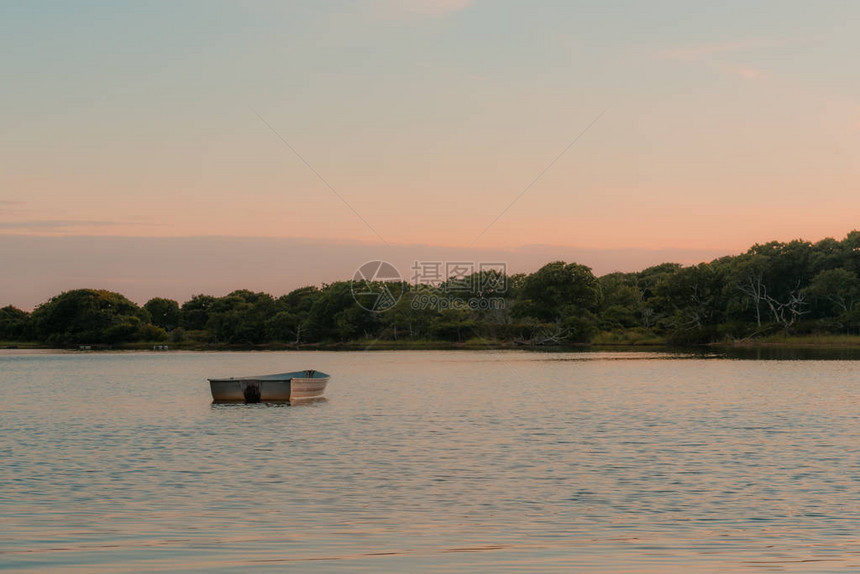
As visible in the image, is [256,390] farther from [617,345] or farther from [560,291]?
[560,291]

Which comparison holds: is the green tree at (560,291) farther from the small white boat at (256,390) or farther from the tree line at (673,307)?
the small white boat at (256,390)

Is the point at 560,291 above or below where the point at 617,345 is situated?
above

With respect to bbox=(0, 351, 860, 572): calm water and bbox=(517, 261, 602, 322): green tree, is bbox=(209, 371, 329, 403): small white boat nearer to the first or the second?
bbox=(0, 351, 860, 572): calm water

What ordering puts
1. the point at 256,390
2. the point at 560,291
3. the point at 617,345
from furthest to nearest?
1. the point at 560,291
2. the point at 617,345
3. the point at 256,390

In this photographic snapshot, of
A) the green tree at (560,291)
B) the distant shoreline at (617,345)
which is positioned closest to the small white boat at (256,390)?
the distant shoreline at (617,345)

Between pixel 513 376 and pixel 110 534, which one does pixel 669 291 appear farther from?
pixel 110 534

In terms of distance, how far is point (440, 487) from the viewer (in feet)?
78.3

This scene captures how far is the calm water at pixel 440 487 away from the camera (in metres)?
16.1

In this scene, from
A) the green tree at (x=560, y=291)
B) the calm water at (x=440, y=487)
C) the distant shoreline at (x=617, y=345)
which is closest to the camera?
the calm water at (x=440, y=487)

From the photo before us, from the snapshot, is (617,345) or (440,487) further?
(617,345)

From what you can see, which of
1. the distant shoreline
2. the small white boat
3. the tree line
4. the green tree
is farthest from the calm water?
the green tree

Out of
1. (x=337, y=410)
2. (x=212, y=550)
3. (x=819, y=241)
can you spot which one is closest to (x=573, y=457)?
(x=212, y=550)

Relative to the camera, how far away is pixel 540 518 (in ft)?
64.4

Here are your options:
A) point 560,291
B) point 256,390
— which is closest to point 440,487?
point 256,390
